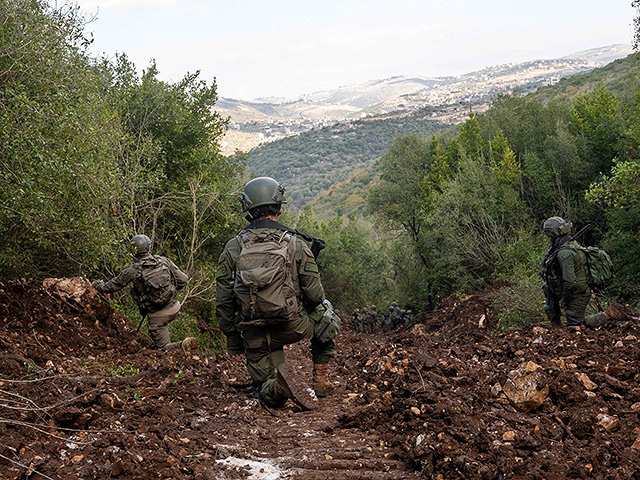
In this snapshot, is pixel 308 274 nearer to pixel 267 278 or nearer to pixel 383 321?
pixel 267 278

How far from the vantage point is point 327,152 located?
369 feet

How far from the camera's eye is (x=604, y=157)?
22031 millimetres

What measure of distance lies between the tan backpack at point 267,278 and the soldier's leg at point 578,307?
5048 millimetres

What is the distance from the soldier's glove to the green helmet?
1253mm

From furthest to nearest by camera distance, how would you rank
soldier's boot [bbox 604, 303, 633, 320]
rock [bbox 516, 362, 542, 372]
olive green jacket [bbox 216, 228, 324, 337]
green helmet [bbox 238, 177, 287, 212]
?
soldier's boot [bbox 604, 303, 633, 320] → green helmet [bbox 238, 177, 287, 212] → olive green jacket [bbox 216, 228, 324, 337] → rock [bbox 516, 362, 542, 372]

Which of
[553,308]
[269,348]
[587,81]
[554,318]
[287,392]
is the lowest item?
[554,318]

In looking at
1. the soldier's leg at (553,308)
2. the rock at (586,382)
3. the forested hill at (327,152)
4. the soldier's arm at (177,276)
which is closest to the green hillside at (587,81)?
the forested hill at (327,152)

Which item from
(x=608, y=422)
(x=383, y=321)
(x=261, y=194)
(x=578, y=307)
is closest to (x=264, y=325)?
(x=261, y=194)

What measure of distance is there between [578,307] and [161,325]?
653cm

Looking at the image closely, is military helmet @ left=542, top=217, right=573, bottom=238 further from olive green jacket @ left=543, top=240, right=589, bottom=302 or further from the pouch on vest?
the pouch on vest

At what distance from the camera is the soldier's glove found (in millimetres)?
5540

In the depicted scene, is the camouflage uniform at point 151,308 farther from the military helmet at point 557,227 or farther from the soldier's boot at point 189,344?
the military helmet at point 557,227

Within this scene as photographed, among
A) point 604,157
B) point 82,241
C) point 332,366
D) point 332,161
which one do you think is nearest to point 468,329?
point 332,366

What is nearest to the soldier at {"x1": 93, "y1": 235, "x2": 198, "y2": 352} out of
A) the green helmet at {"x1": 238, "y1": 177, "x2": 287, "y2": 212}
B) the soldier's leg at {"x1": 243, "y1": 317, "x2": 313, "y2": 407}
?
the soldier's leg at {"x1": 243, "y1": 317, "x2": 313, "y2": 407}
